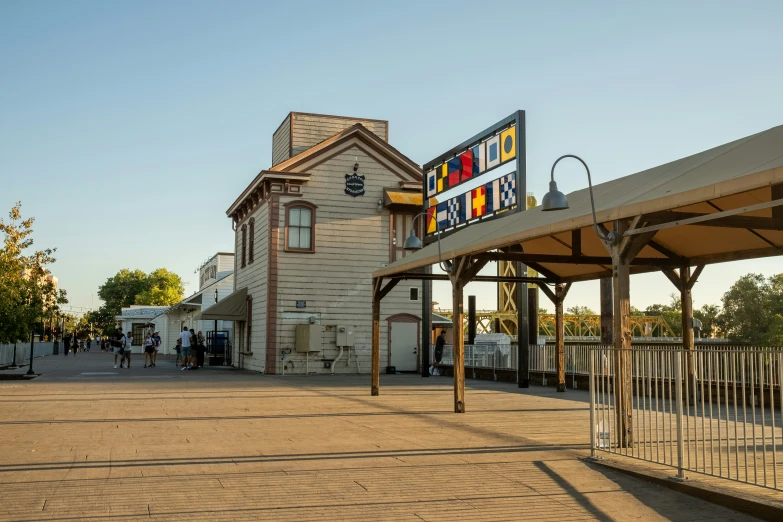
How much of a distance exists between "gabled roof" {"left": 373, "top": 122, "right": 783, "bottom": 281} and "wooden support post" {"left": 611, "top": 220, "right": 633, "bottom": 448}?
600mm

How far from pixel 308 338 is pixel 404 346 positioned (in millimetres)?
4168

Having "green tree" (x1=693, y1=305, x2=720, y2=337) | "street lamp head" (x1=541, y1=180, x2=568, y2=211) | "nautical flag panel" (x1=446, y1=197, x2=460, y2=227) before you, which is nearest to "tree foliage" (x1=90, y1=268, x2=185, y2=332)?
"green tree" (x1=693, y1=305, x2=720, y2=337)

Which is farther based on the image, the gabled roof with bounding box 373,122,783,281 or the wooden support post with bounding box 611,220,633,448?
the wooden support post with bounding box 611,220,633,448

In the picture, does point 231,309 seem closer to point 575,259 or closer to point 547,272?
point 547,272

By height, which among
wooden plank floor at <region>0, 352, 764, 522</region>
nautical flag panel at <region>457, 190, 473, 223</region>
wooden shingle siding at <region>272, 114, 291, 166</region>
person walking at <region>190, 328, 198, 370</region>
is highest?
wooden shingle siding at <region>272, 114, 291, 166</region>

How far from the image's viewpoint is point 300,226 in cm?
2889

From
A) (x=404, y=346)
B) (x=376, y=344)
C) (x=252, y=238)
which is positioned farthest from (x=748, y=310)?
(x=376, y=344)

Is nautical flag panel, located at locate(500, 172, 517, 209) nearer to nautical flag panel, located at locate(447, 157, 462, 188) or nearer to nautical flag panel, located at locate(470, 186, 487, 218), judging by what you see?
nautical flag panel, located at locate(470, 186, 487, 218)

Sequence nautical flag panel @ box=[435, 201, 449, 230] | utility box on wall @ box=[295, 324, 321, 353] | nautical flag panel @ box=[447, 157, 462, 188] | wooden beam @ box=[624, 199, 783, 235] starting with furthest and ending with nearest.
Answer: utility box on wall @ box=[295, 324, 321, 353]
nautical flag panel @ box=[435, 201, 449, 230]
nautical flag panel @ box=[447, 157, 462, 188]
wooden beam @ box=[624, 199, 783, 235]

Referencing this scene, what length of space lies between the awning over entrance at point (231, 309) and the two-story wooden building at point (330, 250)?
105cm

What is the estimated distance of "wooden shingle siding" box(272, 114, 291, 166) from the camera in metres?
31.1

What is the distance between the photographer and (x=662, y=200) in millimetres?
9016

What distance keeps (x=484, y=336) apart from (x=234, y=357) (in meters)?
15.2

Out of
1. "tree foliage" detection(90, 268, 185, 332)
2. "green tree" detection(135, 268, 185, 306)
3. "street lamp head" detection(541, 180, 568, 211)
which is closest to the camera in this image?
"street lamp head" detection(541, 180, 568, 211)
